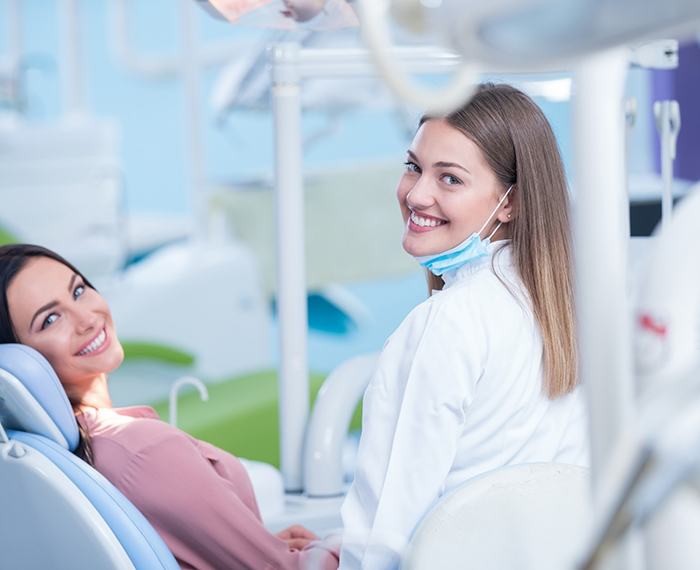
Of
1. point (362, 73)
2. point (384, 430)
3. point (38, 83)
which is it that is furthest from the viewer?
point (38, 83)

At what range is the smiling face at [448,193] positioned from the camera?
1.60 metres

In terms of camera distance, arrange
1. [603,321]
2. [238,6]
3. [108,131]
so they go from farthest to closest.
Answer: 1. [108,131]
2. [238,6]
3. [603,321]

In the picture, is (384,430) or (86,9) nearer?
(384,430)

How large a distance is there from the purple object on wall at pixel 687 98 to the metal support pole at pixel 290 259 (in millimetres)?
2619

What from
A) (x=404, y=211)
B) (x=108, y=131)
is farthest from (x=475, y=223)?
(x=108, y=131)

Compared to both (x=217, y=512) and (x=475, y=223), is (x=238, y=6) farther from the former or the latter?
(x=217, y=512)

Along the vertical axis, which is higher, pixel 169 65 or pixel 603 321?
pixel 169 65

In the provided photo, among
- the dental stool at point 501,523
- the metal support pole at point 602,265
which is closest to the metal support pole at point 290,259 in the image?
the dental stool at point 501,523

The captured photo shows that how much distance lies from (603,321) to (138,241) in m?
4.88

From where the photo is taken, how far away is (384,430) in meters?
1.48

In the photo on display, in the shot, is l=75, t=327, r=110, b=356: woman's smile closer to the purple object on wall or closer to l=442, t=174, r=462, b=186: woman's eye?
l=442, t=174, r=462, b=186: woman's eye

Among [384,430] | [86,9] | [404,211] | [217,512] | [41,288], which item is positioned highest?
[86,9]

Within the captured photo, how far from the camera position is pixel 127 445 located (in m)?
1.66

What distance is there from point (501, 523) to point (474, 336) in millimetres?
277
